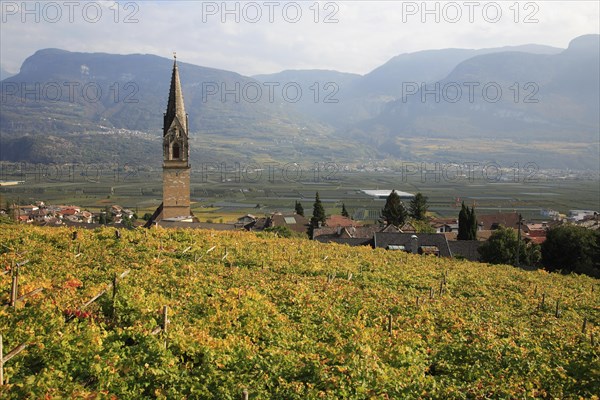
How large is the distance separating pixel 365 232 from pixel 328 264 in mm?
33518

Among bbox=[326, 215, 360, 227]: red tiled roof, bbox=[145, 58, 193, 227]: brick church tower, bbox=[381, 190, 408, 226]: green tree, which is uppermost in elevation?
bbox=[145, 58, 193, 227]: brick church tower

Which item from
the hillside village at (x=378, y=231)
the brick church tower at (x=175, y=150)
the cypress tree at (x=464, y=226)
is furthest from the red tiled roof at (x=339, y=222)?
the brick church tower at (x=175, y=150)

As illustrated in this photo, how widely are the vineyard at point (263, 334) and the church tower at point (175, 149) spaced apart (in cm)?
2416

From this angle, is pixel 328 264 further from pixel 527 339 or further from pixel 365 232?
pixel 365 232

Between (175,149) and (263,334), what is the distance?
1391 inches

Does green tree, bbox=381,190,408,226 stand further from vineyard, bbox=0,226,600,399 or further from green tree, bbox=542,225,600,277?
vineyard, bbox=0,226,600,399

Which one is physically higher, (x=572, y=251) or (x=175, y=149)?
(x=175, y=149)

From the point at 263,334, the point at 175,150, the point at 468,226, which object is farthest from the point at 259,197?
the point at 263,334

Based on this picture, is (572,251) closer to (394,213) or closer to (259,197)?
(394,213)

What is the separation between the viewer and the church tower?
144ft

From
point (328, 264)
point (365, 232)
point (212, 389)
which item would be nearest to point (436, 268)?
point (328, 264)

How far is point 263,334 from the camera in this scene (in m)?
11.3

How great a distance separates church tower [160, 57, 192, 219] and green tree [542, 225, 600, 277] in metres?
30.7

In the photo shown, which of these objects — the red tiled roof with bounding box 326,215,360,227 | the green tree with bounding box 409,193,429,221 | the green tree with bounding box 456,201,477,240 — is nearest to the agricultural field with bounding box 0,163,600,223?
the red tiled roof with bounding box 326,215,360,227
